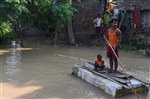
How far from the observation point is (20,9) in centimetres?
1433

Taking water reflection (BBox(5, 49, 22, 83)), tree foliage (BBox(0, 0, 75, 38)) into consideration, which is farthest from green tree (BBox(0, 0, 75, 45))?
water reflection (BBox(5, 49, 22, 83))

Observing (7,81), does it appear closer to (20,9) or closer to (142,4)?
(20,9)

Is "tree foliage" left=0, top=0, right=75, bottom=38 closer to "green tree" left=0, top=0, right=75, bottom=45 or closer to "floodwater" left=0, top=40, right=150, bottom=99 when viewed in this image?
"green tree" left=0, top=0, right=75, bottom=45

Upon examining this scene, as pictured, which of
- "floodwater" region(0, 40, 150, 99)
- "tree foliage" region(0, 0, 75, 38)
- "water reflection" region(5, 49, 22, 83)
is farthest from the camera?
"tree foliage" region(0, 0, 75, 38)

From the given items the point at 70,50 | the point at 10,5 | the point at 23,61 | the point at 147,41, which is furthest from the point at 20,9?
the point at 147,41

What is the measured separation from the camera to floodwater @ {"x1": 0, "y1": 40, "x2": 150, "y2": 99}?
349 inches

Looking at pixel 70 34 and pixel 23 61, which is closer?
pixel 23 61

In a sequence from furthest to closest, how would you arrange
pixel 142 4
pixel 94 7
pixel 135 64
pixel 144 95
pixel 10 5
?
pixel 94 7 < pixel 142 4 < pixel 10 5 < pixel 135 64 < pixel 144 95

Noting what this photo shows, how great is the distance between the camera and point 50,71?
37.8 ft

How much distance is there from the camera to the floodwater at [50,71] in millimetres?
8859

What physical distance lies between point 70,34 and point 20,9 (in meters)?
4.79

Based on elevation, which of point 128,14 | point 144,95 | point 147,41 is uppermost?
point 128,14

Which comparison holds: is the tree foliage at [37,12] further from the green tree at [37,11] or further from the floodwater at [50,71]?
the floodwater at [50,71]

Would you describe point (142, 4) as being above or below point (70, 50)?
above
